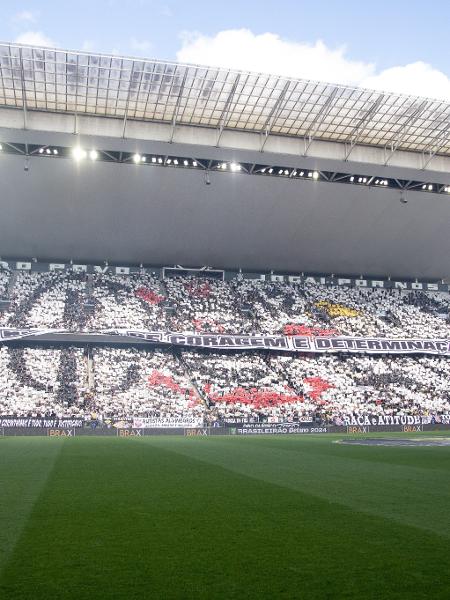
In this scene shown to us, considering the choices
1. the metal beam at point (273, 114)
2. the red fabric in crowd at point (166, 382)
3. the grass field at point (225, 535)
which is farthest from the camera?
the red fabric in crowd at point (166, 382)

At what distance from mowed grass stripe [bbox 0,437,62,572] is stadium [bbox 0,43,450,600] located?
0.74m

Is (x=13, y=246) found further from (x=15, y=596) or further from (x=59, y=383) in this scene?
(x=15, y=596)

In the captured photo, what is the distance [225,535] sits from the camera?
7258mm

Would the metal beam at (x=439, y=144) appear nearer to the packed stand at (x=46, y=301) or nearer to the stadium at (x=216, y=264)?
the stadium at (x=216, y=264)

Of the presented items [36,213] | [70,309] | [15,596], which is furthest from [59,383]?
[15,596]

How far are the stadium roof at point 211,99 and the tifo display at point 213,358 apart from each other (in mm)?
16538

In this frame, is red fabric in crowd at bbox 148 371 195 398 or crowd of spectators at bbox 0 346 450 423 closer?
crowd of spectators at bbox 0 346 450 423

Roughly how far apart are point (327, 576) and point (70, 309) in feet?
162

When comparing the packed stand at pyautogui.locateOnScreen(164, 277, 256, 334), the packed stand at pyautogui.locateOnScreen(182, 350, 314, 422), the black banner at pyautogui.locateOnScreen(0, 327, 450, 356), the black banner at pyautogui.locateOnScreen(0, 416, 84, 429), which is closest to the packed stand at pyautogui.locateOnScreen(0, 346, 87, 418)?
the black banner at pyautogui.locateOnScreen(0, 416, 84, 429)

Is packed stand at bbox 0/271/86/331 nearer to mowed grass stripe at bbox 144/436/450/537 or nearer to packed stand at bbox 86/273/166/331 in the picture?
packed stand at bbox 86/273/166/331

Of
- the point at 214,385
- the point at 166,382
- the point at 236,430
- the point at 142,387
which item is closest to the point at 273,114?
the point at 214,385

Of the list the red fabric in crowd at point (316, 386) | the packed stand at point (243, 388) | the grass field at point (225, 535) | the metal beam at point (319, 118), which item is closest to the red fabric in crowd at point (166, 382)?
the packed stand at point (243, 388)

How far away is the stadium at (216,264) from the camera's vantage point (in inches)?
1620

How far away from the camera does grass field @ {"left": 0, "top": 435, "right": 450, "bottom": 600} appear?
5.28m
